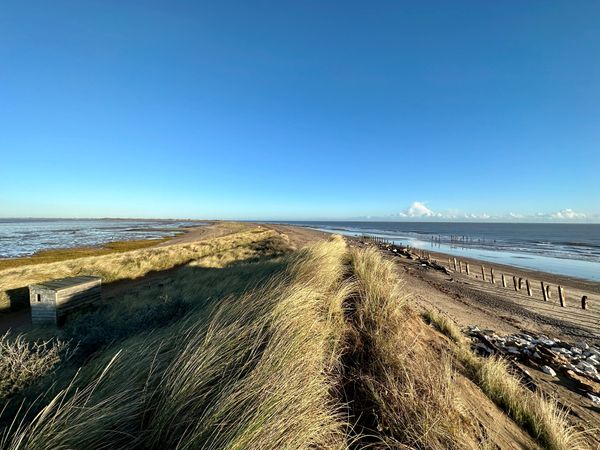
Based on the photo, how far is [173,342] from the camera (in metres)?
3.75

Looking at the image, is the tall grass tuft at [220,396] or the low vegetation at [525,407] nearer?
the tall grass tuft at [220,396]

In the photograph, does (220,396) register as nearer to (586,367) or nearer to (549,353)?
(549,353)

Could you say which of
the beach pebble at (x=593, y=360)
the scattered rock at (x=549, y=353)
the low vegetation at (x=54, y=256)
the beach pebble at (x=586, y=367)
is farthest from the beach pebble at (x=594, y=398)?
the low vegetation at (x=54, y=256)

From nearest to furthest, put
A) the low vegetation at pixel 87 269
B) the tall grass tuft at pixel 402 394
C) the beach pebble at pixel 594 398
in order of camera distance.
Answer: the tall grass tuft at pixel 402 394
the beach pebble at pixel 594 398
the low vegetation at pixel 87 269

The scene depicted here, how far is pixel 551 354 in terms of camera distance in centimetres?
810

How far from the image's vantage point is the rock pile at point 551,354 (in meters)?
6.95

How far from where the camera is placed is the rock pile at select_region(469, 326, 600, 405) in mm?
6953

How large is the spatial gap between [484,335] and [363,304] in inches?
262

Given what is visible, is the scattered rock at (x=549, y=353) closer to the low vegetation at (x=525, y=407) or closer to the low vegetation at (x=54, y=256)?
the low vegetation at (x=525, y=407)

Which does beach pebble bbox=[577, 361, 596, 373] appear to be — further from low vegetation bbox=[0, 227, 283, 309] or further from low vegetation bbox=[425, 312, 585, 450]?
low vegetation bbox=[0, 227, 283, 309]

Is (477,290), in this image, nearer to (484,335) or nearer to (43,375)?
(484,335)

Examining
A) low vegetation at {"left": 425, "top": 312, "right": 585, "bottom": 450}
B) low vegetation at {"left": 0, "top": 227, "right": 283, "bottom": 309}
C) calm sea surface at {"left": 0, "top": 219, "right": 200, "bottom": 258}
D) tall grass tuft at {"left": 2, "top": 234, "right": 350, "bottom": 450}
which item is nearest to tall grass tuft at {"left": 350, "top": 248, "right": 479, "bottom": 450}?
tall grass tuft at {"left": 2, "top": 234, "right": 350, "bottom": 450}

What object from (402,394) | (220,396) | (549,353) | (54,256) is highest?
(220,396)

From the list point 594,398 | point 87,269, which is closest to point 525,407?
point 594,398
